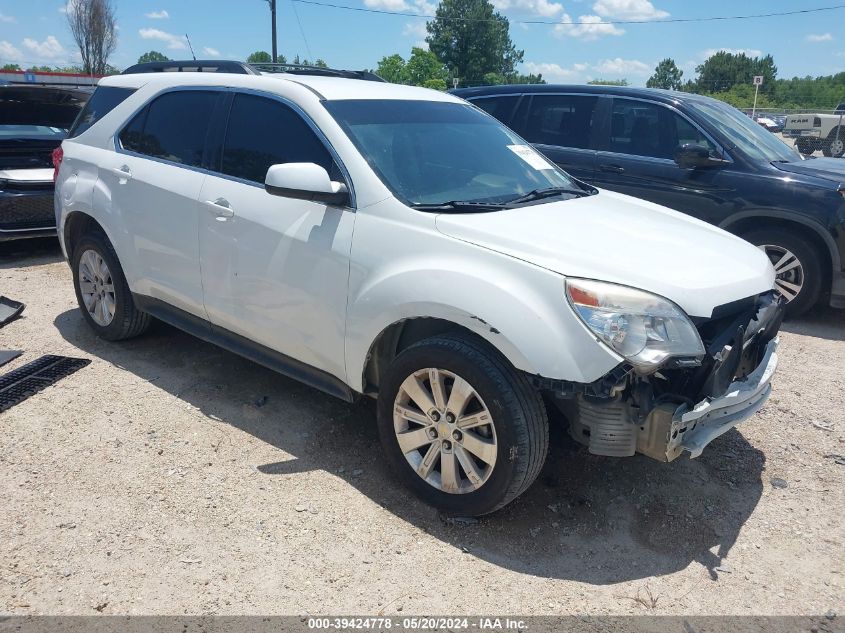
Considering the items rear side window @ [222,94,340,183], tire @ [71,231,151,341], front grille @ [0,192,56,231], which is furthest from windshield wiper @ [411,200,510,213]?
front grille @ [0,192,56,231]

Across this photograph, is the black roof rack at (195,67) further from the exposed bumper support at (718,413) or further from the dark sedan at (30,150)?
the exposed bumper support at (718,413)

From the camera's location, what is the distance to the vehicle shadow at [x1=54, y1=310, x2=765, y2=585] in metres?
2.89

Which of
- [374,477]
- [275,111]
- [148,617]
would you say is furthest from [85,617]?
[275,111]

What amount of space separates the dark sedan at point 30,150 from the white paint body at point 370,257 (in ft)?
10.3

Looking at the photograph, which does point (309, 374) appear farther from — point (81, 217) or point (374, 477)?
point (81, 217)

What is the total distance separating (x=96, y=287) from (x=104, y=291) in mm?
108

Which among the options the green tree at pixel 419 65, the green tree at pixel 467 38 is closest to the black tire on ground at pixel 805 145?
the green tree at pixel 419 65

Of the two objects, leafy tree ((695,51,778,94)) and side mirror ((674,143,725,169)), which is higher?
leafy tree ((695,51,778,94))

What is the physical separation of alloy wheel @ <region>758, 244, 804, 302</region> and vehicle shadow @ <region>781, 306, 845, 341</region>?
26 centimetres

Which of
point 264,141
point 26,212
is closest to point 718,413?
point 264,141

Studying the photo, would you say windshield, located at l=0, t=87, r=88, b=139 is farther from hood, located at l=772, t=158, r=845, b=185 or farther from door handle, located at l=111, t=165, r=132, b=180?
hood, located at l=772, t=158, r=845, b=185

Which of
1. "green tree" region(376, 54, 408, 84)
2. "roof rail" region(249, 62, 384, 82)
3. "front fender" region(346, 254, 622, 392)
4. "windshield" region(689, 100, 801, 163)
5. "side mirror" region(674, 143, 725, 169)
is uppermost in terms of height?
"green tree" region(376, 54, 408, 84)

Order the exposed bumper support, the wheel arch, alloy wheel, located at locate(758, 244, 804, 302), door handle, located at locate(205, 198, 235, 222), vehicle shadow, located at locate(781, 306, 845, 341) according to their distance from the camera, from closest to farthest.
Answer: the exposed bumper support, door handle, located at locate(205, 198, 235, 222), the wheel arch, vehicle shadow, located at locate(781, 306, 845, 341), alloy wheel, located at locate(758, 244, 804, 302)

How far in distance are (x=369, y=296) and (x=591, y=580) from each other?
1521 mm
